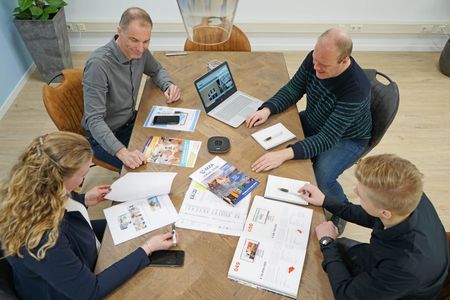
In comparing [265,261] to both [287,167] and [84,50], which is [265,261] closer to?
[287,167]

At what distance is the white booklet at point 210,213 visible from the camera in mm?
1398

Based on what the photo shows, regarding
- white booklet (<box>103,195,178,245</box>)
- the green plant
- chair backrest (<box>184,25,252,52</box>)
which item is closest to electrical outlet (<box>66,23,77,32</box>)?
the green plant

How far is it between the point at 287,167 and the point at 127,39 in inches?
41.5

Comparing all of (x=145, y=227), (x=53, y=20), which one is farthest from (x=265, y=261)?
(x=53, y=20)

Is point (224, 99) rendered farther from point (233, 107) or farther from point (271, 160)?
point (271, 160)

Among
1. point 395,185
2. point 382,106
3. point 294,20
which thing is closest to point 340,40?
point 382,106

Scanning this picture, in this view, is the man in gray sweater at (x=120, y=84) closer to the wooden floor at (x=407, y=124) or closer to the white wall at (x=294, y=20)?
the wooden floor at (x=407, y=124)

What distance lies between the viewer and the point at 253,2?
3797 millimetres

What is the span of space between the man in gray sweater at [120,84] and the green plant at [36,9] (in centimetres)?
173

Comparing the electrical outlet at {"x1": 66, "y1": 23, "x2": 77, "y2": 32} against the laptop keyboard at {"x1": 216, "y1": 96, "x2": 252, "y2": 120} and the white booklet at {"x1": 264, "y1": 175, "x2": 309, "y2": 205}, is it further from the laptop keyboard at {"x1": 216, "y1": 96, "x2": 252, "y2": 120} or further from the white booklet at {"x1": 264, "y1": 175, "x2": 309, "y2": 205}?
the white booklet at {"x1": 264, "y1": 175, "x2": 309, "y2": 205}

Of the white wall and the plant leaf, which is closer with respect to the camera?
the plant leaf

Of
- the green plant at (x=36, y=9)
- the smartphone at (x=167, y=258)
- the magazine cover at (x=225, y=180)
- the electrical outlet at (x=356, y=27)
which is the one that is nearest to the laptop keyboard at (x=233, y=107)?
the magazine cover at (x=225, y=180)

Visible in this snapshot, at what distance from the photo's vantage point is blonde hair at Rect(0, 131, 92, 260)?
1062 mm

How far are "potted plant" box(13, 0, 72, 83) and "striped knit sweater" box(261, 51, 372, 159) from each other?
7.83 ft
